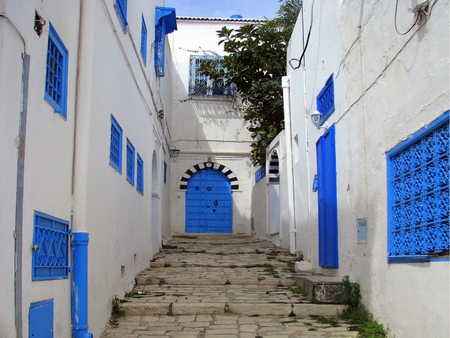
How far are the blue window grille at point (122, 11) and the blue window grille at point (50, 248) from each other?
3088 millimetres

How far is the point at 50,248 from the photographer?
12.2 feet

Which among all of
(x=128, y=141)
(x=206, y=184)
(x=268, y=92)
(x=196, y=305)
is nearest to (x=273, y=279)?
(x=196, y=305)

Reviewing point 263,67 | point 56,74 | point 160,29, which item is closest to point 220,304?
point 56,74

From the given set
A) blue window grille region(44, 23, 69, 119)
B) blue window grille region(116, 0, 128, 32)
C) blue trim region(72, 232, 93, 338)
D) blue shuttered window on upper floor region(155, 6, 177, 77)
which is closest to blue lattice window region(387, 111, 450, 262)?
blue trim region(72, 232, 93, 338)

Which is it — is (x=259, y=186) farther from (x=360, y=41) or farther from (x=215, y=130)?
(x=360, y=41)

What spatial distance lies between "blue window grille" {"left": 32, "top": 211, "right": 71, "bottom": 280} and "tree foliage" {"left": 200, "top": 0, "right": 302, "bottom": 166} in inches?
355

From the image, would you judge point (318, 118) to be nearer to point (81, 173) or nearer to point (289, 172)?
point (289, 172)

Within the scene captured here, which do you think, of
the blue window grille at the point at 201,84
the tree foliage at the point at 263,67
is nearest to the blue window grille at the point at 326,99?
the tree foliage at the point at 263,67

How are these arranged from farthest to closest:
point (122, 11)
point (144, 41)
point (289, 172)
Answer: point (289, 172)
point (144, 41)
point (122, 11)

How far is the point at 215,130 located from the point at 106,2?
10.9 metres

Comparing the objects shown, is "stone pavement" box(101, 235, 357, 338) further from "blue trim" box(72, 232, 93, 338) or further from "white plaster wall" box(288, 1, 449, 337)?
"blue trim" box(72, 232, 93, 338)

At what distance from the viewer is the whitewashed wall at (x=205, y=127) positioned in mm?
15992

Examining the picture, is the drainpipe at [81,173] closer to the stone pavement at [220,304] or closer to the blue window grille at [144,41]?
the stone pavement at [220,304]

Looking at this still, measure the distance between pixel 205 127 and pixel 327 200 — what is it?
9551mm
